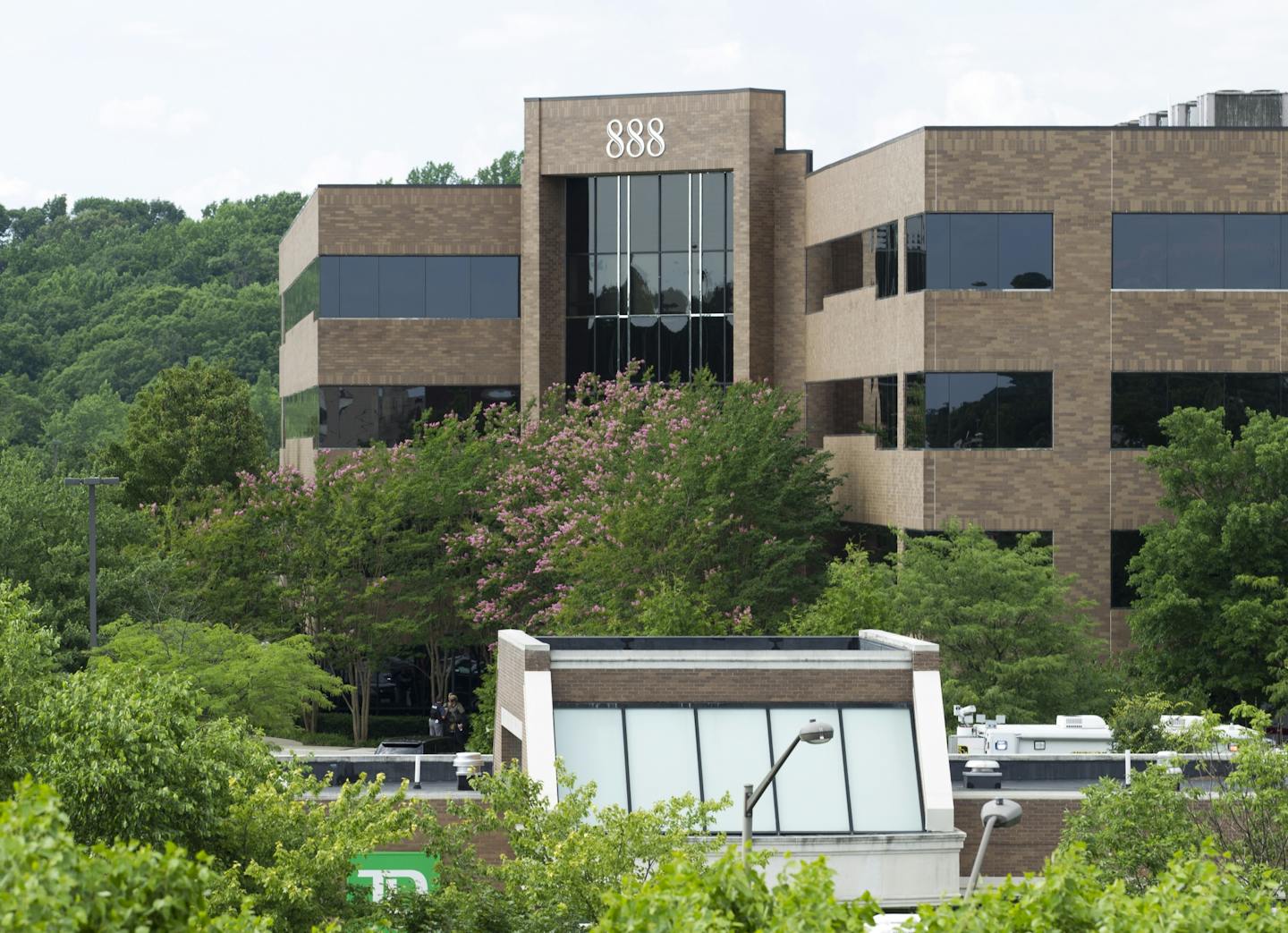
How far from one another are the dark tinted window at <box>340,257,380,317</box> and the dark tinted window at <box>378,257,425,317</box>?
207 mm

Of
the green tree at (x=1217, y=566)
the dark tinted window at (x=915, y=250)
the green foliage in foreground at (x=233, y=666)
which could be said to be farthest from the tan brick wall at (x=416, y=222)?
the green tree at (x=1217, y=566)

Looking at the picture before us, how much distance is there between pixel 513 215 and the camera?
2387 inches

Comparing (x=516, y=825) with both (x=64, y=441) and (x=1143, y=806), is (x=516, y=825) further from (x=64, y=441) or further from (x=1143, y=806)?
(x=64, y=441)

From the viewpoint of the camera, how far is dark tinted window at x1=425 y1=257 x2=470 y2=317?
199 ft

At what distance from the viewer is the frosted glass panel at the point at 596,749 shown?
1202 inches

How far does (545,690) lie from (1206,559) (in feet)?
62.8

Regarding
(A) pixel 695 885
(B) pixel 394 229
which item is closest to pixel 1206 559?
(B) pixel 394 229

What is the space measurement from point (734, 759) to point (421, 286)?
32.7 meters

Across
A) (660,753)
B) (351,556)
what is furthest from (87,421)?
(660,753)

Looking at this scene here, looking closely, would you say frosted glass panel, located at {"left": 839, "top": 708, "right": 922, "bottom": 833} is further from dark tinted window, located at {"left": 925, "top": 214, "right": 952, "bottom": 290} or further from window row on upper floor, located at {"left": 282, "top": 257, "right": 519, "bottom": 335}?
window row on upper floor, located at {"left": 282, "top": 257, "right": 519, "bottom": 335}

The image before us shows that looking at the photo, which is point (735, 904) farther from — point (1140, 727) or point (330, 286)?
point (330, 286)

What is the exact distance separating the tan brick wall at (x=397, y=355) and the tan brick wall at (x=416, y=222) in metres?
2.46

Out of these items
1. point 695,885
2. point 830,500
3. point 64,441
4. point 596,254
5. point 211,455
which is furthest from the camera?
point 64,441

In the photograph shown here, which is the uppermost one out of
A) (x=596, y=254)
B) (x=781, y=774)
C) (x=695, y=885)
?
(x=596, y=254)
